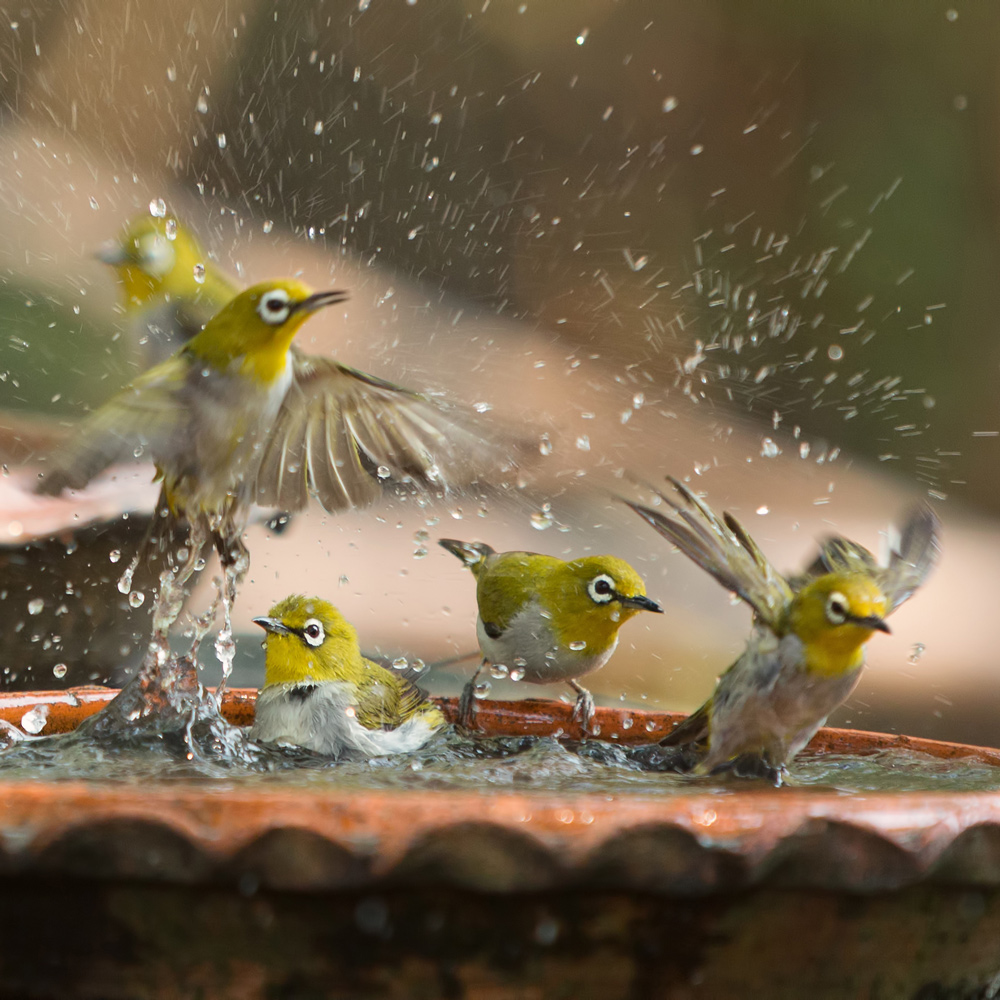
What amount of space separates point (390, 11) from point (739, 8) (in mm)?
3779

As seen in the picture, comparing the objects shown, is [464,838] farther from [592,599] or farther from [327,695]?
[592,599]

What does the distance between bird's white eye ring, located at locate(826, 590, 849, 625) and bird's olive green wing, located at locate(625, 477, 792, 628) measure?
12 cm

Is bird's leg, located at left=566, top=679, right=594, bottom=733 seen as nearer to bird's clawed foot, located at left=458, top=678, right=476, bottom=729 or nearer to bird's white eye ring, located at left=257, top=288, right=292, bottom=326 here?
bird's clawed foot, located at left=458, top=678, right=476, bottom=729

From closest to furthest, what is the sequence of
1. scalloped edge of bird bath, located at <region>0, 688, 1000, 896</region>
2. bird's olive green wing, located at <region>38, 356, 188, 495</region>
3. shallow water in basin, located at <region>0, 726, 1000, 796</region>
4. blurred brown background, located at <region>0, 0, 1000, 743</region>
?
1. scalloped edge of bird bath, located at <region>0, 688, 1000, 896</region>
2. shallow water in basin, located at <region>0, 726, 1000, 796</region>
3. bird's olive green wing, located at <region>38, 356, 188, 495</region>
4. blurred brown background, located at <region>0, 0, 1000, 743</region>

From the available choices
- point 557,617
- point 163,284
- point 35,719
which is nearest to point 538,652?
point 557,617

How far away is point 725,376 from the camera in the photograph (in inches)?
359

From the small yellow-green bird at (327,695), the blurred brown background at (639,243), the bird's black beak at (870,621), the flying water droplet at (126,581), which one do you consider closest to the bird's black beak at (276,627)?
the small yellow-green bird at (327,695)

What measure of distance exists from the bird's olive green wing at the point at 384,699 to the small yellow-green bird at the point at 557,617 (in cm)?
14

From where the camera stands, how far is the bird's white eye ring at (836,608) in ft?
6.11

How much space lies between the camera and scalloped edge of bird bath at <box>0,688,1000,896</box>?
3.58ft

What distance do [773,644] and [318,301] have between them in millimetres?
1077

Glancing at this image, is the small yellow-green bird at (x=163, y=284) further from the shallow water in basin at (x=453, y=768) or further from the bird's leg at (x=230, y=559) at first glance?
the shallow water in basin at (x=453, y=768)

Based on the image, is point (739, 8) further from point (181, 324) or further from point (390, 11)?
point (181, 324)

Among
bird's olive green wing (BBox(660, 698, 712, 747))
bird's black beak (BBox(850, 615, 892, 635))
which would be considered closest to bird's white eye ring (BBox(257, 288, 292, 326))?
bird's olive green wing (BBox(660, 698, 712, 747))
